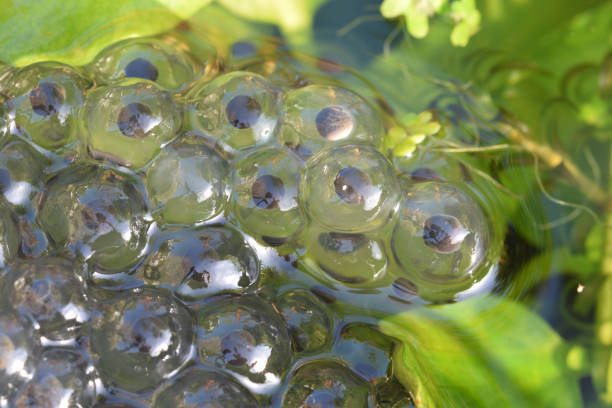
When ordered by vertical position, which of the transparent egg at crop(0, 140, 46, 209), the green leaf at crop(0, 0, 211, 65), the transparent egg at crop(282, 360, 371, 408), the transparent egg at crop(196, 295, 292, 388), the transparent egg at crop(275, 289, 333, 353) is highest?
the green leaf at crop(0, 0, 211, 65)

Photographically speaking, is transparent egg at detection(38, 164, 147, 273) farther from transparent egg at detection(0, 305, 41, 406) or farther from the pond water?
transparent egg at detection(0, 305, 41, 406)

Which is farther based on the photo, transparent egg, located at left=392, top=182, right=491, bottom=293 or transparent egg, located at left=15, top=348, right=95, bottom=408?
transparent egg, located at left=392, top=182, right=491, bottom=293

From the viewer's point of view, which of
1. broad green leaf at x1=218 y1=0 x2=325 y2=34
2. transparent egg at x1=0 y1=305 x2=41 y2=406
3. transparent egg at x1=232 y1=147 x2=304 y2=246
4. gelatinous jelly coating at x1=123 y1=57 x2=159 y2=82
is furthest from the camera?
broad green leaf at x1=218 y1=0 x2=325 y2=34

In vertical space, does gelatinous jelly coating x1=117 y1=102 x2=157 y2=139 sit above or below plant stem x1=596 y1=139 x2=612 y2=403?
above

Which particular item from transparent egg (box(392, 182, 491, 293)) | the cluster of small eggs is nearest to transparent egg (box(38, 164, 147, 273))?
the cluster of small eggs

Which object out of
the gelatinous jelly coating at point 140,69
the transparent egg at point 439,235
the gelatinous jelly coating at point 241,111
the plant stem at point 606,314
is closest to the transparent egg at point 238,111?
the gelatinous jelly coating at point 241,111

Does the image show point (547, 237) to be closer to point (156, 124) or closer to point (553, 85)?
point (553, 85)

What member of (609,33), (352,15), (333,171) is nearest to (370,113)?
(333,171)
